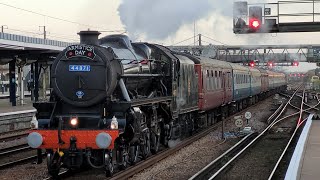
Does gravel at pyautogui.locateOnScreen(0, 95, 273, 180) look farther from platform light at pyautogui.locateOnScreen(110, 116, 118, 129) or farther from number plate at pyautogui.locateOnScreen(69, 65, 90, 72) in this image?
number plate at pyautogui.locateOnScreen(69, 65, 90, 72)

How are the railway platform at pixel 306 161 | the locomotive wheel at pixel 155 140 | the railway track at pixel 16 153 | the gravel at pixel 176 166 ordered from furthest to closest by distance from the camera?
the locomotive wheel at pixel 155 140
the railway track at pixel 16 153
the gravel at pixel 176 166
the railway platform at pixel 306 161

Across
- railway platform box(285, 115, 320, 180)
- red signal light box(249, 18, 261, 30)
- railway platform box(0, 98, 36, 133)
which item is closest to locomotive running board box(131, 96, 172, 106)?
railway platform box(285, 115, 320, 180)

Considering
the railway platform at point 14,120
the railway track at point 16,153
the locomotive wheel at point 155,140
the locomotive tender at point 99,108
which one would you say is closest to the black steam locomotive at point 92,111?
the locomotive tender at point 99,108

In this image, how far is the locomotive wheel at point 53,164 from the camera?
962 centimetres

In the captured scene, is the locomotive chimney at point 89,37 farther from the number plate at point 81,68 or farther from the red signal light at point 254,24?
the red signal light at point 254,24

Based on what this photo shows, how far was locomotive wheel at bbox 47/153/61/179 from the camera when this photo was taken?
962 cm

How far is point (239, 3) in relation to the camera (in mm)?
15266

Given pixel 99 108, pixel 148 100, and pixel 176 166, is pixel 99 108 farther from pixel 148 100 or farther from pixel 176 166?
pixel 176 166

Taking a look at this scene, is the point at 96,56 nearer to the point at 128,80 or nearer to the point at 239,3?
the point at 128,80

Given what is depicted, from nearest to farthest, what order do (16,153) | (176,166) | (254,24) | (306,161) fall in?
(306,161) → (176,166) → (16,153) → (254,24)

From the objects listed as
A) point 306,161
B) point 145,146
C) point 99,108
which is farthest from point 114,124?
point 306,161

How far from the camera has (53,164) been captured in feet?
31.8

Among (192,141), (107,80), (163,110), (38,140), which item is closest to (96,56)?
(107,80)

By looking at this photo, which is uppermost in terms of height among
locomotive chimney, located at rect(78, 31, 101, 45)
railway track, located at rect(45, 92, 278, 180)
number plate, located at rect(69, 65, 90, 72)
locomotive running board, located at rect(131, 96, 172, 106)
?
locomotive chimney, located at rect(78, 31, 101, 45)
